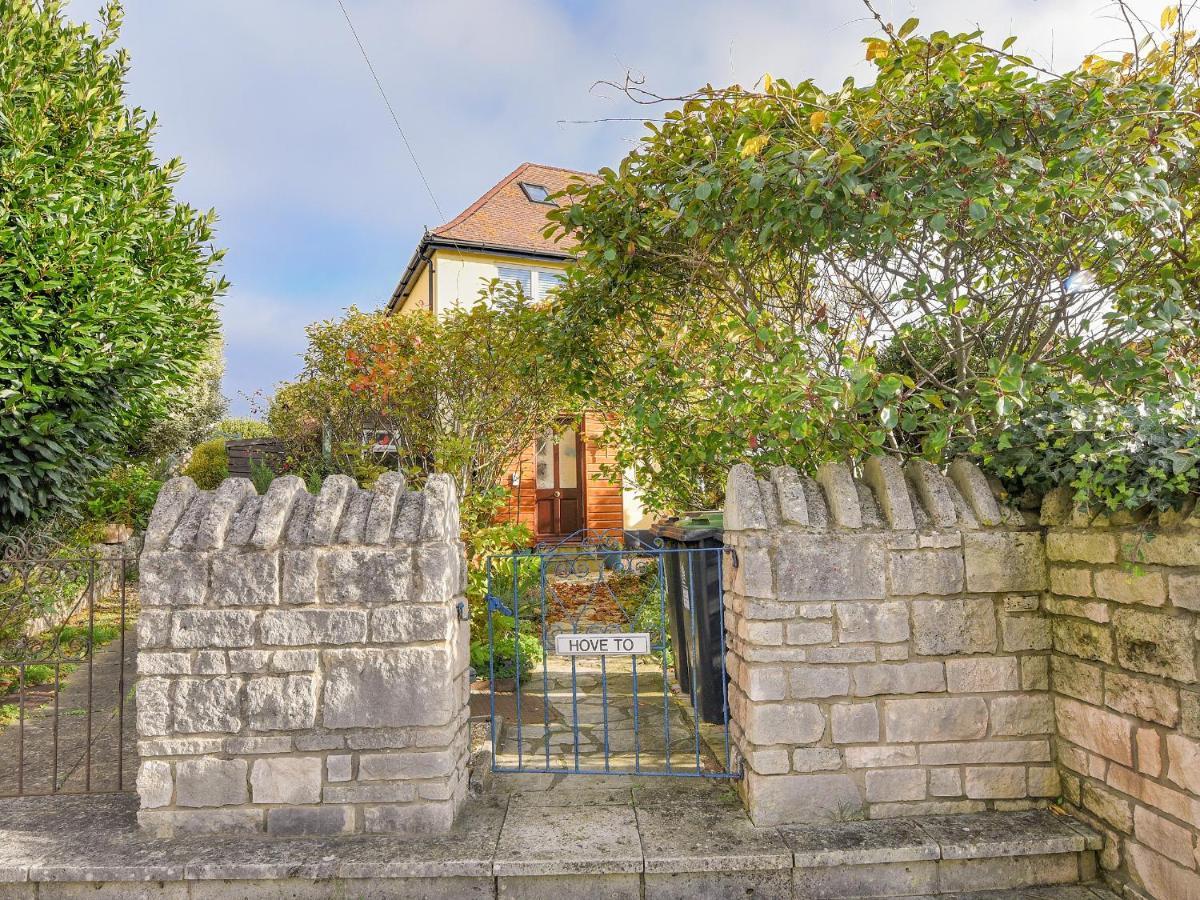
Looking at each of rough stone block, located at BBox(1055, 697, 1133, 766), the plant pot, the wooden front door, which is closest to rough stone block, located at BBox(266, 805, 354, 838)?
A: rough stone block, located at BBox(1055, 697, 1133, 766)

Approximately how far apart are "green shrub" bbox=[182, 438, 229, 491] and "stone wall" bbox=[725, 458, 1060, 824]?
1017 cm

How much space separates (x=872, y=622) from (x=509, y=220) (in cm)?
1307

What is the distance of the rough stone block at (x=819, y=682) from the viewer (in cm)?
315

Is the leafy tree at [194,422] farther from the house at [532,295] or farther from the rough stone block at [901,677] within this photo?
the rough stone block at [901,677]

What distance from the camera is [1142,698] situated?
274 cm

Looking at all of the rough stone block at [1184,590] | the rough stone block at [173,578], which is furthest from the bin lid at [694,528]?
the rough stone block at [173,578]

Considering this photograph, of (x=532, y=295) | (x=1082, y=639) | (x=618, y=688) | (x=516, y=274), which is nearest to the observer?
(x=1082, y=639)

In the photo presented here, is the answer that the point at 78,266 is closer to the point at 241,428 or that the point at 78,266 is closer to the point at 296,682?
the point at 296,682

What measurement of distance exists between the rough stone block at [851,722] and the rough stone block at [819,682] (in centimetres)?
7

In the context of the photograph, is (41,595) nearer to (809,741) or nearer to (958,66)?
(809,741)

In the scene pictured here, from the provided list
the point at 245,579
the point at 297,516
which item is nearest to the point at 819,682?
the point at 297,516

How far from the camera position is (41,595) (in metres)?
5.79

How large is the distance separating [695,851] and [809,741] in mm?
683

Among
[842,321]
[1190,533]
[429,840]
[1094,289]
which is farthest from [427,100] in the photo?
[1190,533]
